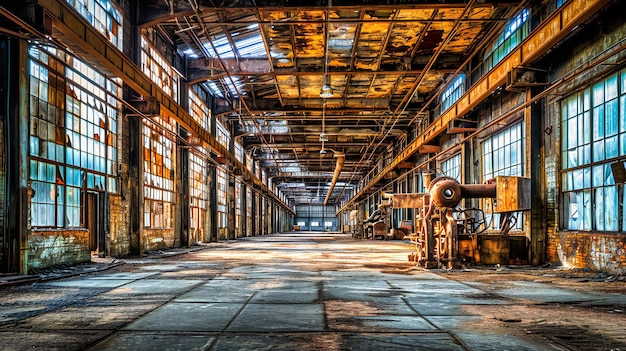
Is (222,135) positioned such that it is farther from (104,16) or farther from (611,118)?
(611,118)

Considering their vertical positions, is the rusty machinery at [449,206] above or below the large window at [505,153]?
below

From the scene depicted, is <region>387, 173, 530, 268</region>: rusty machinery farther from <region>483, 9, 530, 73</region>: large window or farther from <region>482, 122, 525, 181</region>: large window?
<region>483, 9, 530, 73</region>: large window

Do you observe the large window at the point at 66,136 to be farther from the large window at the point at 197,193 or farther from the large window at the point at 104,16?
the large window at the point at 197,193

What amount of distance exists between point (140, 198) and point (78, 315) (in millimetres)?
9504

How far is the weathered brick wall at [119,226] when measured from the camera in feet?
46.1

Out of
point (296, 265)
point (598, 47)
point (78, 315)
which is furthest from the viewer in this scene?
point (296, 265)

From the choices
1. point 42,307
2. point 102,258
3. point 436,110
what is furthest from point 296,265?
point 436,110

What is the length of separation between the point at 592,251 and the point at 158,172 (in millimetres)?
13289

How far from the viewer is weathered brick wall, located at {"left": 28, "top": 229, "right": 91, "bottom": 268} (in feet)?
33.4

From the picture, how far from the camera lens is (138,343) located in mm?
4422

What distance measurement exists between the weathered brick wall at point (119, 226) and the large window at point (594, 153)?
11.2 metres

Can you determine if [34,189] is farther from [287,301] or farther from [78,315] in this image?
[287,301]

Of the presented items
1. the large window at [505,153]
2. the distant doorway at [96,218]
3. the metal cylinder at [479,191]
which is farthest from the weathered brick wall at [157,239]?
the large window at [505,153]

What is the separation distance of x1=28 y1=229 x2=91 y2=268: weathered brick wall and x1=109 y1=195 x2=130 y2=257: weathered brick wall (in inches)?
59.8
